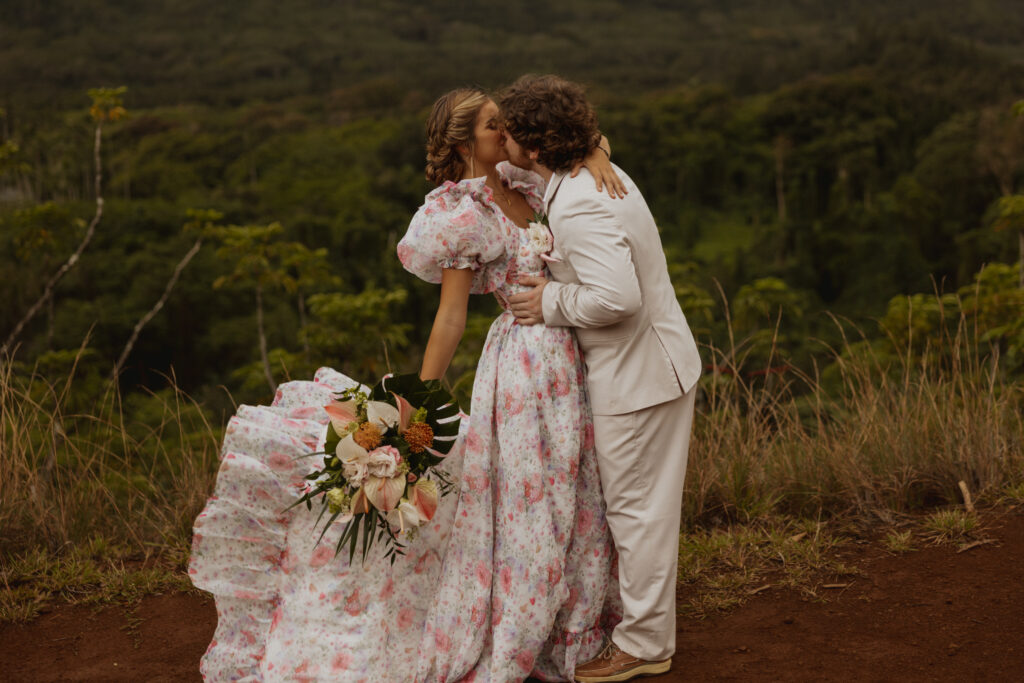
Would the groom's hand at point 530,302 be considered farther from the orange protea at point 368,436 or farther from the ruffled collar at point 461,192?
the orange protea at point 368,436

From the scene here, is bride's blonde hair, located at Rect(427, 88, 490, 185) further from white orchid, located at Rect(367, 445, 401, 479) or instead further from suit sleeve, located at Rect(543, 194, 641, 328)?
white orchid, located at Rect(367, 445, 401, 479)

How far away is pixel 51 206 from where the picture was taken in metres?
11.0

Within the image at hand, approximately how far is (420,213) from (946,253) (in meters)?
34.2

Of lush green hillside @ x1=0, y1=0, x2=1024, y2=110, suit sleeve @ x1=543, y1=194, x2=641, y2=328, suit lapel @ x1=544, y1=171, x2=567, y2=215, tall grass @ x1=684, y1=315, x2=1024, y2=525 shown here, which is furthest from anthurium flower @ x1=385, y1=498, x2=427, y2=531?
lush green hillside @ x1=0, y1=0, x2=1024, y2=110

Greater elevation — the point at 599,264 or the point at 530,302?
the point at 599,264

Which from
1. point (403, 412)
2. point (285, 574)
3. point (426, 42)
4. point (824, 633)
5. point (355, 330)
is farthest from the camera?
point (426, 42)

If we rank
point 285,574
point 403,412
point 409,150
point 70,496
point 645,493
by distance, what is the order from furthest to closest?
point 409,150, point 70,496, point 285,574, point 645,493, point 403,412

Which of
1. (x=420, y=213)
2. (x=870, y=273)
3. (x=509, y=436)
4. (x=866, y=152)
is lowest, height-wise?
(x=870, y=273)

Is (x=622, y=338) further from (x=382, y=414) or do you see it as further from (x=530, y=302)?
(x=382, y=414)

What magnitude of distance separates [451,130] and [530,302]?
0.60 m

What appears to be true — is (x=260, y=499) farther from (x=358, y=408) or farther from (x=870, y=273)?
(x=870, y=273)

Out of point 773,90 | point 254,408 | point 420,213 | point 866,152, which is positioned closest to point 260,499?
point 254,408

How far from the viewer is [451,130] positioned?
121 inches

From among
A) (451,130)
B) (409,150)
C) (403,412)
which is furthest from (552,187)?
(409,150)
